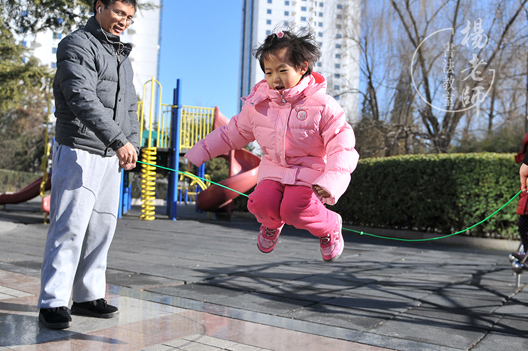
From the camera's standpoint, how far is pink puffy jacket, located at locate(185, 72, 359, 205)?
8.40 ft

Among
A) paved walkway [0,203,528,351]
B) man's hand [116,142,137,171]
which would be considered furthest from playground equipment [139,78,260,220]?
man's hand [116,142,137,171]

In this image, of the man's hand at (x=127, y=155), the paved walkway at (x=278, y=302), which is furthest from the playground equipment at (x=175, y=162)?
the man's hand at (x=127, y=155)

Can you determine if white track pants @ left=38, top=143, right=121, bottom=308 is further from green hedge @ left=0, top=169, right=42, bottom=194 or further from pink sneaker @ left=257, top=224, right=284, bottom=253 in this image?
green hedge @ left=0, top=169, right=42, bottom=194

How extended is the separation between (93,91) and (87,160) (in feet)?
1.53

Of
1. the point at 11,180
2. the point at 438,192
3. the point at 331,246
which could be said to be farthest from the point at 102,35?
the point at 11,180

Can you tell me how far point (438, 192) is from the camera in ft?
32.1

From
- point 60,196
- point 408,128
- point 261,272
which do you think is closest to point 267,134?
point 60,196

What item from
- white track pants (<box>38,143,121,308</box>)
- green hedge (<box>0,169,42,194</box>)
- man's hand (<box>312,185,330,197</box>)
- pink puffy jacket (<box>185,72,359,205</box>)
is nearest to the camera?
man's hand (<box>312,185,330,197</box>)

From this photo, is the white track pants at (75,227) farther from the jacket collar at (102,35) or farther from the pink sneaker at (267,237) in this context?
the pink sneaker at (267,237)

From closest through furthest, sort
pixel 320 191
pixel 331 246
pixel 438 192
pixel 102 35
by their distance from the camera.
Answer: pixel 320 191, pixel 331 246, pixel 102 35, pixel 438 192

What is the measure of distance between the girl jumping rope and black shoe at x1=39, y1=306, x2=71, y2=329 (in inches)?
53.3

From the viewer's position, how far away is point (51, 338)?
278 centimetres

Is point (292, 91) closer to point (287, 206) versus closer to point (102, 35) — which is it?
point (287, 206)

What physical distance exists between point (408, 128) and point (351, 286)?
41.3 feet
